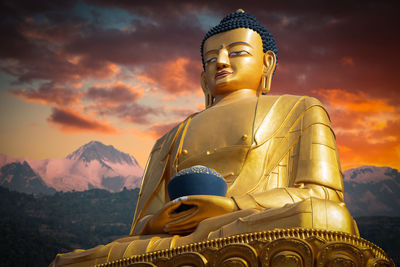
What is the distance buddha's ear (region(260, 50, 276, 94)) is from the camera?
236 inches

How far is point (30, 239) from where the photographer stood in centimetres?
998

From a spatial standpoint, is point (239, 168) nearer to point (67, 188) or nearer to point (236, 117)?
point (236, 117)

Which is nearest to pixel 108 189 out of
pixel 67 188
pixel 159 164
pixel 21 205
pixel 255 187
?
pixel 67 188

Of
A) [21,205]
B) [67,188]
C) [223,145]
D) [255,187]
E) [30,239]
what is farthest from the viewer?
[67,188]

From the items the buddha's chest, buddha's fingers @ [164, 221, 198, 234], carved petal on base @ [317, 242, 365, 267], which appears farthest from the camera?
the buddha's chest

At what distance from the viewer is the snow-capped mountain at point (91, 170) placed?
13.5m

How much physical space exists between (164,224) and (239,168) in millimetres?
923

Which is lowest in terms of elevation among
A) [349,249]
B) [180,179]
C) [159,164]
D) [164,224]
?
[349,249]

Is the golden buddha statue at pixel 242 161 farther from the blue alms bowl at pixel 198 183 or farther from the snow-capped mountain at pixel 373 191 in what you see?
the snow-capped mountain at pixel 373 191

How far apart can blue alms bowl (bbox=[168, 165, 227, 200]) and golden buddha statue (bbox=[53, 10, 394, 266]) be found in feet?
0.51

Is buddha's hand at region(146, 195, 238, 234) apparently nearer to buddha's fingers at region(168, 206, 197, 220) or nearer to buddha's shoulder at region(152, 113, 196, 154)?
buddha's fingers at region(168, 206, 197, 220)

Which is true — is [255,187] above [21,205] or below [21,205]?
below

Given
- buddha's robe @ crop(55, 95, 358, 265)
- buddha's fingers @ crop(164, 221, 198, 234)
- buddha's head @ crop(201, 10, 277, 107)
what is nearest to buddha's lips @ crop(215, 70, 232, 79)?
buddha's head @ crop(201, 10, 277, 107)

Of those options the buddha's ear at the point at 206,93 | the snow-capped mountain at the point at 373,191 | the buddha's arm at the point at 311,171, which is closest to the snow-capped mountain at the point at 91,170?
the snow-capped mountain at the point at 373,191
